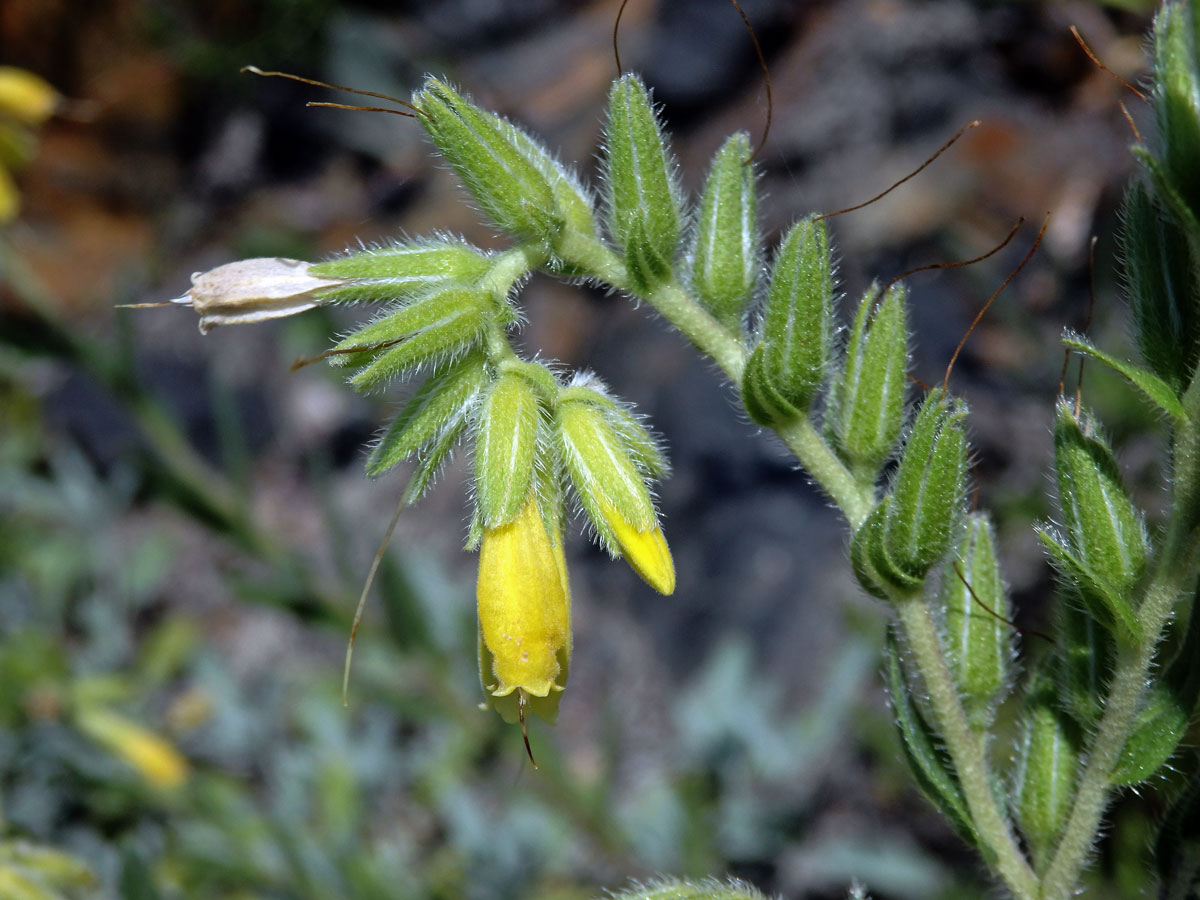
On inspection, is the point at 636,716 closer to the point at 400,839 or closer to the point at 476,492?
the point at 400,839

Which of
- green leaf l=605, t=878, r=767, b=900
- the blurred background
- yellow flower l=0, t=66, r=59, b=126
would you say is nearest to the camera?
green leaf l=605, t=878, r=767, b=900

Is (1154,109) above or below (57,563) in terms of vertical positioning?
above

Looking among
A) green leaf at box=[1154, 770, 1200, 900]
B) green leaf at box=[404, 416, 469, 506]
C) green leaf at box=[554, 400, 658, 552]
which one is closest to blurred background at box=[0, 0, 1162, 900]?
green leaf at box=[404, 416, 469, 506]

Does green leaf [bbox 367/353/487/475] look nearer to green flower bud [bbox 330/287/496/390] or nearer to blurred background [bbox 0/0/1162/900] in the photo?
green flower bud [bbox 330/287/496/390]

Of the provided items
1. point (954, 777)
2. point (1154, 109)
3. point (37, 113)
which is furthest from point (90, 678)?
point (1154, 109)

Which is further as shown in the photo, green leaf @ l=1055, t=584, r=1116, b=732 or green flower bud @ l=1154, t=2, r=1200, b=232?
green leaf @ l=1055, t=584, r=1116, b=732

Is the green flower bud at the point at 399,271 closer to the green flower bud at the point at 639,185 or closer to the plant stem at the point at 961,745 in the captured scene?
the green flower bud at the point at 639,185
